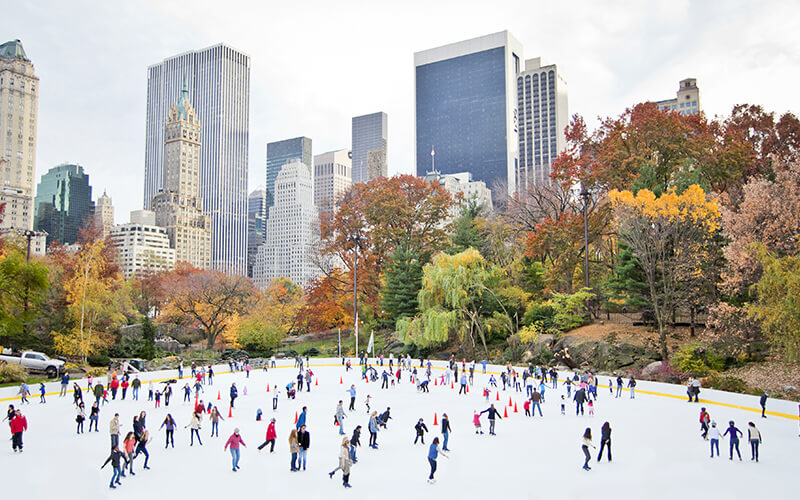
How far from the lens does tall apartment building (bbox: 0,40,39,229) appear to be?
137875 mm

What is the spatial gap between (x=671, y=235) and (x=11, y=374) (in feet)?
125

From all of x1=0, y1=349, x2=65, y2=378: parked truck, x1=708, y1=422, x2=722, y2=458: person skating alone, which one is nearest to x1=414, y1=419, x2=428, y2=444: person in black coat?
x1=708, y1=422, x2=722, y2=458: person skating alone

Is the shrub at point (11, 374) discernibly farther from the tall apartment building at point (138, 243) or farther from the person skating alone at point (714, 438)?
the tall apartment building at point (138, 243)

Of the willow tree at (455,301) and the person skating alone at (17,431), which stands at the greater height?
the willow tree at (455,301)

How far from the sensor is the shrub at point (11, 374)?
97.7 ft

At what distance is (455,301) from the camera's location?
136 feet

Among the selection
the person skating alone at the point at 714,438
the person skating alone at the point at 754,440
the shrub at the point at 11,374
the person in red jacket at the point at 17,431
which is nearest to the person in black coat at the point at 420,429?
the person skating alone at the point at 714,438

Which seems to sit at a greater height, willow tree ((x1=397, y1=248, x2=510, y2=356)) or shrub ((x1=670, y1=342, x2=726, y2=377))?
willow tree ((x1=397, y1=248, x2=510, y2=356))

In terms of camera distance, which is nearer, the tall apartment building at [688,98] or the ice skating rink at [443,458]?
the ice skating rink at [443,458]

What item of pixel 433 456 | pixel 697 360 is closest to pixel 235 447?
pixel 433 456

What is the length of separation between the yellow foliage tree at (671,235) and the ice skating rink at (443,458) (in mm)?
8924

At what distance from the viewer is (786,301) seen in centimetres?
2231

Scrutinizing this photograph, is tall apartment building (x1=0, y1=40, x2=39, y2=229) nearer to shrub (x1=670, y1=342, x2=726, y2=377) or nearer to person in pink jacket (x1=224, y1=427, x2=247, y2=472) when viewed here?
person in pink jacket (x1=224, y1=427, x2=247, y2=472)

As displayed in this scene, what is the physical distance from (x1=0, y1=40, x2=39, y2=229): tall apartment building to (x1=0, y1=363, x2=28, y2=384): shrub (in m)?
128
